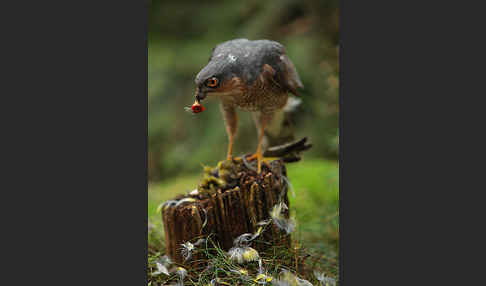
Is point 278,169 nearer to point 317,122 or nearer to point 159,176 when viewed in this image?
point 317,122

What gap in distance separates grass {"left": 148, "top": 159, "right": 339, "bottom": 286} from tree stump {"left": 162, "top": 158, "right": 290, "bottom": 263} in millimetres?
81

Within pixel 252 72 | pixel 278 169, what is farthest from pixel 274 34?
pixel 278 169

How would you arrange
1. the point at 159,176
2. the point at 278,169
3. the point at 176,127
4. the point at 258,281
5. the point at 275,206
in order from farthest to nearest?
the point at 159,176
the point at 176,127
the point at 278,169
the point at 275,206
the point at 258,281

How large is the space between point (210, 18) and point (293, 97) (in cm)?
86

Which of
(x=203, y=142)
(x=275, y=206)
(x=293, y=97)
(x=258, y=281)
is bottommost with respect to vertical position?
(x=258, y=281)

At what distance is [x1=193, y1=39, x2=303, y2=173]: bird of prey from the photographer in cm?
178

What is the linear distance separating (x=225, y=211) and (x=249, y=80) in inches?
27.5

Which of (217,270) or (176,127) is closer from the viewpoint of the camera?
(217,270)

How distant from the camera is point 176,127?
2.92 meters

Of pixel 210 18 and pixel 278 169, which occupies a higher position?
pixel 210 18

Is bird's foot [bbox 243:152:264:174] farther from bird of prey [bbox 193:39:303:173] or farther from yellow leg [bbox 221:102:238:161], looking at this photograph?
yellow leg [bbox 221:102:238:161]

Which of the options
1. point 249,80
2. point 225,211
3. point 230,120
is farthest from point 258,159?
point 249,80

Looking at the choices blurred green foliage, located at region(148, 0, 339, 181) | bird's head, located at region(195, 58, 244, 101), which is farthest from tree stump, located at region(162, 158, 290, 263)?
blurred green foliage, located at region(148, 0, 339, 181)

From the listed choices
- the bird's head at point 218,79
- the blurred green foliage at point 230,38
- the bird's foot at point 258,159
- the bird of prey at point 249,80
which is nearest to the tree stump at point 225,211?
the bird's foot at point 258,159
